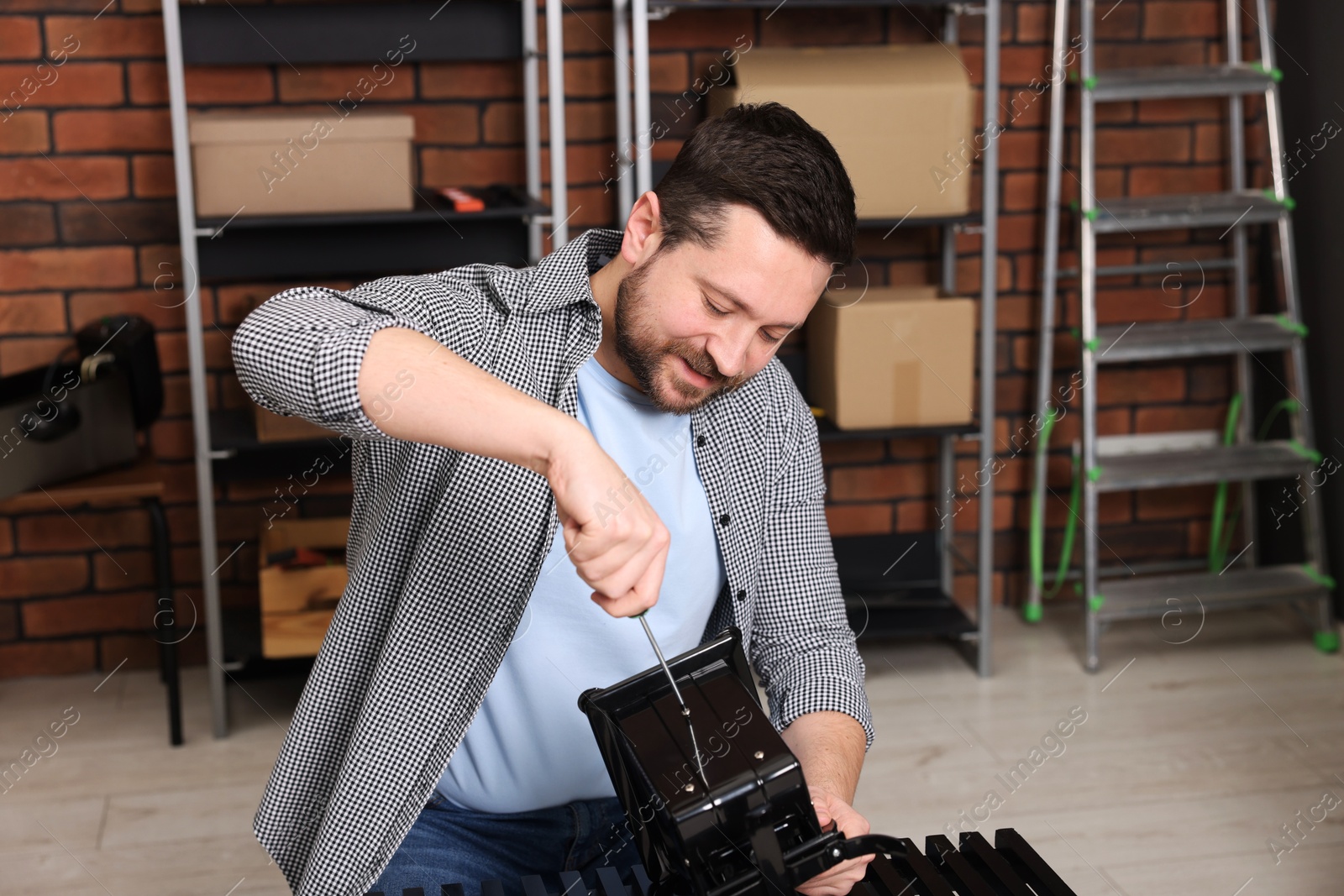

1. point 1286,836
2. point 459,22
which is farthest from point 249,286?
point 1286,836

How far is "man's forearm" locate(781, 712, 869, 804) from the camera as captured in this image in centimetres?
127

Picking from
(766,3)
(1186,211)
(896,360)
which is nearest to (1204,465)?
(1186,211)

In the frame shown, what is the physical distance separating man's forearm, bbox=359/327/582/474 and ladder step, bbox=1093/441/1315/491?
7.14 ft

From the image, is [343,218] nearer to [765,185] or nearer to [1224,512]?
[765,185]

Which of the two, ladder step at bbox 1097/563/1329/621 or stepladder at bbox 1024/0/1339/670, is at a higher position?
stepladder at bbox 1024/0/1339/670

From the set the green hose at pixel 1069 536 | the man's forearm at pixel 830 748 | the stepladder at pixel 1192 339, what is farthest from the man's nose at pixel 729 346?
the green hose at pixel 1069 536

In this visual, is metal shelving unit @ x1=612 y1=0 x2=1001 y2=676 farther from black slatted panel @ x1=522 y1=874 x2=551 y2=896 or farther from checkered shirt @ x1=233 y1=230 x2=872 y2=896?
black slatted panel @ x1=522 y1=874 x2=551 y2=896

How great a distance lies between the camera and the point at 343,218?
7.89ft

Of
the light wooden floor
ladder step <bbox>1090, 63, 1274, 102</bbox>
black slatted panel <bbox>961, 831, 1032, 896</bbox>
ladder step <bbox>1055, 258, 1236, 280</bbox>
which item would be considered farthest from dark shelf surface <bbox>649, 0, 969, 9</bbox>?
black slatted panel <bbox>961, 831, 1032, 896</bbox>

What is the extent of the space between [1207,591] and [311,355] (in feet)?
8.24

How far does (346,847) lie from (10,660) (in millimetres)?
2060

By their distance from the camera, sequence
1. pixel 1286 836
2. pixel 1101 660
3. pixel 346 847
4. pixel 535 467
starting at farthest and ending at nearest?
pixel 1101 660
pixel 1286 836
pixel 346 847
pixel 535 467

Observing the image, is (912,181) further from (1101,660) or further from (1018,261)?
(1101,660)

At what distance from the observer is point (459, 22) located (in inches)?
104
